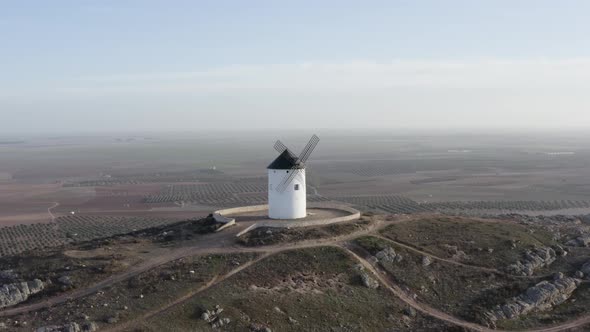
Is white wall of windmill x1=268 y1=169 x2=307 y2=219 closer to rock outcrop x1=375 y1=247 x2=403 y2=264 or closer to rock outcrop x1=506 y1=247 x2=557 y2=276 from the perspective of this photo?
rock outcrop x1=375 y1=247 x2=403 y2=264

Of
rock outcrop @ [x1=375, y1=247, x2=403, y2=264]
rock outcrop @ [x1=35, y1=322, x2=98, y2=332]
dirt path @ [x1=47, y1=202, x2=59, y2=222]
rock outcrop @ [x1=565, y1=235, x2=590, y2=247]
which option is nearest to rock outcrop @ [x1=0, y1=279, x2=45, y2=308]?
rock outcrop @ [x1=35, y1=322, x2=98, y2=332]

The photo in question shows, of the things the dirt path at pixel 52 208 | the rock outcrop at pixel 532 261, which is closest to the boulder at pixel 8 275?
the rock outcrop at pixel 532 261

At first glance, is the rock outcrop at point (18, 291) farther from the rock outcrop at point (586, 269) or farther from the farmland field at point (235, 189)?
the rock outcrop at point (586, 269)

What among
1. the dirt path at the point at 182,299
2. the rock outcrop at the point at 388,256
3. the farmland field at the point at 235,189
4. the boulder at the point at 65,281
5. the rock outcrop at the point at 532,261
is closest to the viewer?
the dirt path at the point at 182,299

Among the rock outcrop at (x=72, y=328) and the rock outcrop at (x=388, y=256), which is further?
the rock outcrop at (x=388, y=256)

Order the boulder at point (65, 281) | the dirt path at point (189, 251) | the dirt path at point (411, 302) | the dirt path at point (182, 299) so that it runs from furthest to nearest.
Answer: the dirt path at point (411, 302)
the boulder at point (65, 281)
the dirt path at point (189, 251)
the dirt path at point (182, 299)

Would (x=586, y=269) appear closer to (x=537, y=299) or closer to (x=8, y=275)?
(x=537, y=299)

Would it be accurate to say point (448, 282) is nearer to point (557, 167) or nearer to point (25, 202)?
point (25, 202)
